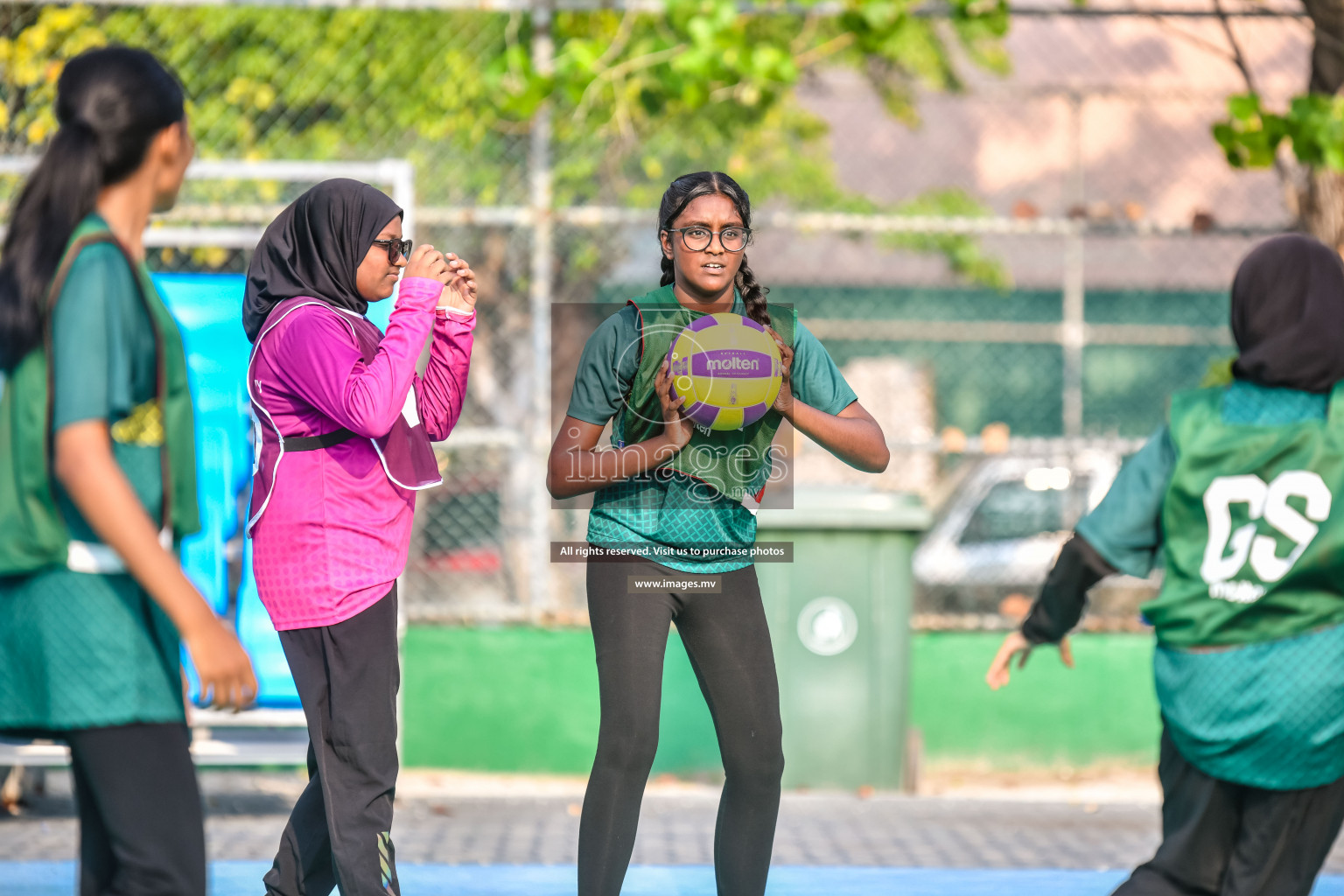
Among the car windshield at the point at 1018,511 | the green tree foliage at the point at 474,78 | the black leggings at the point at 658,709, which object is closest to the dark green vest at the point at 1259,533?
the black leggings at the point at 658,709

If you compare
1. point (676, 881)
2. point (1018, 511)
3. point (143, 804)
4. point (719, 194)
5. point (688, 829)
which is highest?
point (719, 194)

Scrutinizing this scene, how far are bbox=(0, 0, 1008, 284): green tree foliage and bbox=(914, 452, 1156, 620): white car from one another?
2954 mm

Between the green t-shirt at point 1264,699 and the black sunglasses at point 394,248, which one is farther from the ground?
the black sunglasses at point 394,248

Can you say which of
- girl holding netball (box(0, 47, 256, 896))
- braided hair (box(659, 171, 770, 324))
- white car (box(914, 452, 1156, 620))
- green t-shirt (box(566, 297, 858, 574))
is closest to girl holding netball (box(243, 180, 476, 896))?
green t-shirt (box(566, 297, 858, 574))

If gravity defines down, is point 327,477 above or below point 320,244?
below

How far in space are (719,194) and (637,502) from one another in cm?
76

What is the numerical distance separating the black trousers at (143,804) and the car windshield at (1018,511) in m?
8.28

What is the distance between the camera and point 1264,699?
291cm

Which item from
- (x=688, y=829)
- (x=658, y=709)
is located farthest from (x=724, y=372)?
(x=688, y=829)

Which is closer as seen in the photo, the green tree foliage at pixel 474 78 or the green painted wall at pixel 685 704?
the green tree foliage at pixel 474 78

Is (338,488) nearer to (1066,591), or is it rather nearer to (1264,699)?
(1066,591)

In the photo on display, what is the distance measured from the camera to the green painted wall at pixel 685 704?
6.73 meters

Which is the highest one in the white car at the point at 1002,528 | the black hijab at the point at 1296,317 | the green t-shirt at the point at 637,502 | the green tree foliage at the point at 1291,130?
the green tree foliage at the point at 1291,130

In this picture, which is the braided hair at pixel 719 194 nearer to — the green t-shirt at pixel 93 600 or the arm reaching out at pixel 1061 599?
the arm reaching out at pixel 1061 599
